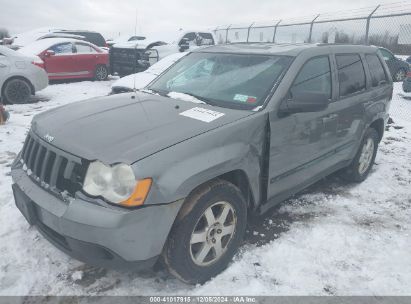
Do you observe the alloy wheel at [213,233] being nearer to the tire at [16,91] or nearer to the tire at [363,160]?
the tire at [363,160]

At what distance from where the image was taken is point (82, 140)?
8.39ft

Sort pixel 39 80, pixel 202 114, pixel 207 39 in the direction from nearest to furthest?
pixel 202 114
pixel 39 80
pixel 207 39

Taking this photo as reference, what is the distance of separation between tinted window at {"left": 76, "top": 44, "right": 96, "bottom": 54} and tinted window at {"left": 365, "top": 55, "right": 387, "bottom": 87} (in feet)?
34.0

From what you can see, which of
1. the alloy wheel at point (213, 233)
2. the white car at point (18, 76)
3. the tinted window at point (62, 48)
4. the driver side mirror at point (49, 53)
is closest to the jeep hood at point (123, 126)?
the alloy wheel at point (213, 233)

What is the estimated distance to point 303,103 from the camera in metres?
3.03

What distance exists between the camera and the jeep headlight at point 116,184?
226 centimetres

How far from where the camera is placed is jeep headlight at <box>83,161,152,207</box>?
226cm

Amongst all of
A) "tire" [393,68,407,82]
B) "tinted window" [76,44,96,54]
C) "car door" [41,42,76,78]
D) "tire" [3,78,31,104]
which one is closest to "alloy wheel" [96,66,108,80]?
"tinted window" [76,44,96,54]

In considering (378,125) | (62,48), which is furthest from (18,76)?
(378,125)

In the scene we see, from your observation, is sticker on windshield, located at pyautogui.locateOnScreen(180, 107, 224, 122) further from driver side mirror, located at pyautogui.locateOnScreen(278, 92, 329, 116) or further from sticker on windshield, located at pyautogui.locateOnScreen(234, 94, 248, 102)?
driver side mirror, located at pyautogui.locateOnScreen(278, 92, 329, 116)

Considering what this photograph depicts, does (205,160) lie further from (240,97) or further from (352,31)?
(352,31)

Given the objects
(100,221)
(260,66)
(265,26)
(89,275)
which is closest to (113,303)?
(89,275)

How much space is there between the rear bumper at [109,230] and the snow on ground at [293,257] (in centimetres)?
46

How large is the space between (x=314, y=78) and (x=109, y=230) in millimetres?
2453
